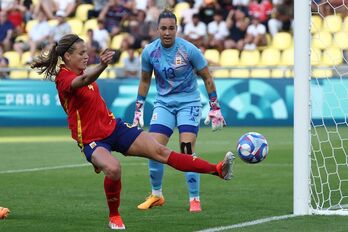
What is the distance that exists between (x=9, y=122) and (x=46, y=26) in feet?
12.6

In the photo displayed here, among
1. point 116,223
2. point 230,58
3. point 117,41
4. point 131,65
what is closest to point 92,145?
point 116,223

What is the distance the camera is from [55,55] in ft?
29.8

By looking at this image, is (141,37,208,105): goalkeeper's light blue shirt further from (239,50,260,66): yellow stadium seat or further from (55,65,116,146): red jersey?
(239,50,260,66): yellow stadium seat

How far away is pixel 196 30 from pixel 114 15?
3.05 m

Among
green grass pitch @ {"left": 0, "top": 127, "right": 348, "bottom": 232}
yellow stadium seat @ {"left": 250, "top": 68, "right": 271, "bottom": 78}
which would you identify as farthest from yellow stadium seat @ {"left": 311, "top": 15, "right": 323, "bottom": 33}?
green grass pitch @ {"left": 0, "top": 127, "right": 348, "bottom": 232}

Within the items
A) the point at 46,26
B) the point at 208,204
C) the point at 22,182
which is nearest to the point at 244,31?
the point at 46,26

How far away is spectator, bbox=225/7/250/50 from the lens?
87.9 ft

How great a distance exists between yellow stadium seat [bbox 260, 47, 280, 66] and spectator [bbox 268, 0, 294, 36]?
669mm

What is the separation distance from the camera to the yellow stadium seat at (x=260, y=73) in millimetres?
24891

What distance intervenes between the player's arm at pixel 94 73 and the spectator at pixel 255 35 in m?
18.2

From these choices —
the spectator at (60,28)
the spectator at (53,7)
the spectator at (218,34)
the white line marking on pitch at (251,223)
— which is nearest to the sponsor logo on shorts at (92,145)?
the white line marking on pitch at (251,223)

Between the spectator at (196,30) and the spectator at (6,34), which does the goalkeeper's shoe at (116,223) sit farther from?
the spectator at (6,34)

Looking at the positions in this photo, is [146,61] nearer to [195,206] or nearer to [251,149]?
[195,206]

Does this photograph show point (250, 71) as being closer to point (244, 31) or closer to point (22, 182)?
point (244, 31)
